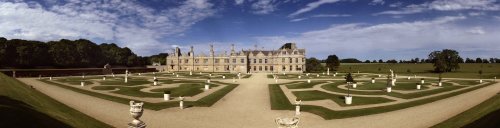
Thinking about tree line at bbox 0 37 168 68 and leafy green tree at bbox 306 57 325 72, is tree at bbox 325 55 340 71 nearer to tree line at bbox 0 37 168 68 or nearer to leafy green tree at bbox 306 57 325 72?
leafy green tree at bbox 306 57 325 72

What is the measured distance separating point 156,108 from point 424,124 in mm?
20612

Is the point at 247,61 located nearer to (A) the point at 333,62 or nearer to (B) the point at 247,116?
(A) the point at 333,62

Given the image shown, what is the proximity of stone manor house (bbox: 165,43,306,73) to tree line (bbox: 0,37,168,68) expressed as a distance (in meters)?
27.1

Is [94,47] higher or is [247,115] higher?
[94,47]

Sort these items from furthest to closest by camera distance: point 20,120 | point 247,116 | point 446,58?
point 446,58 → point 247,116 → point 20,120

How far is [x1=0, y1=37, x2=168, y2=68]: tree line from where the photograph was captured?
91688mm

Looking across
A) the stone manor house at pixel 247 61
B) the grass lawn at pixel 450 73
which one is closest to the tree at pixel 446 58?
the grass lawn at pixel 450 73

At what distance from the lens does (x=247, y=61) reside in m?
116

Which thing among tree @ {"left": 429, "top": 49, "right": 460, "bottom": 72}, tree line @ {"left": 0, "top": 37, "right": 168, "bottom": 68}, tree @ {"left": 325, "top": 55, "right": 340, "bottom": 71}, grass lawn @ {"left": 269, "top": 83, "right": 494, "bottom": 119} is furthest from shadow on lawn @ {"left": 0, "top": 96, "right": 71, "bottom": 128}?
tree @ {"left": 429, "top": 49, "right": 460, "bottom": 72}

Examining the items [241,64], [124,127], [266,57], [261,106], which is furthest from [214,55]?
[124,127]

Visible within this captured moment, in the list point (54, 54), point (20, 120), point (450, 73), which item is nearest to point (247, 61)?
point (54, 54)

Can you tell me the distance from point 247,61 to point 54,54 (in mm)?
59371

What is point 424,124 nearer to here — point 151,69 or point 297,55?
point 297,55

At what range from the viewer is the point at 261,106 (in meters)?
30.7
